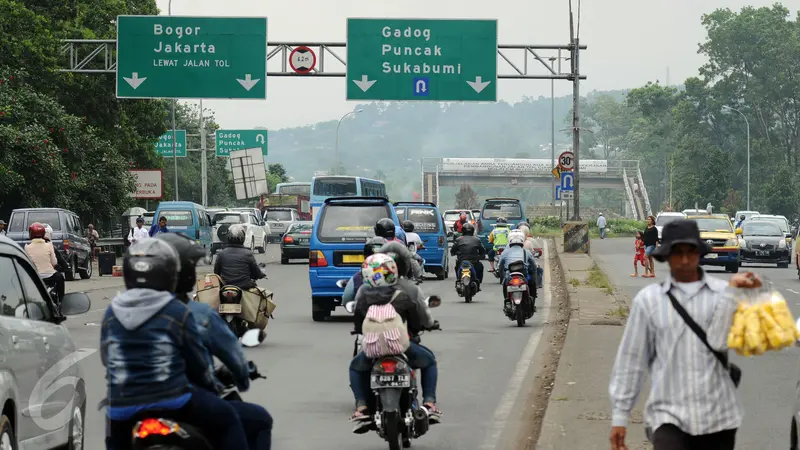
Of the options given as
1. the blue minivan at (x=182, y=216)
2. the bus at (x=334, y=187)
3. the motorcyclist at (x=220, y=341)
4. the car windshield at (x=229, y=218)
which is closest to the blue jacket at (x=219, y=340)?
the motorcyclist at (x=220, y=341)

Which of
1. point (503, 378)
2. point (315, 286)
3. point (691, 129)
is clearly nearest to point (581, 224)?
point (315, 286)

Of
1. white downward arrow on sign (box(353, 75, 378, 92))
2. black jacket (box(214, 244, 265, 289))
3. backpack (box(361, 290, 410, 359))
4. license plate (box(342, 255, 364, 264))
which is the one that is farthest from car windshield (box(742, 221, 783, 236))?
backpack (box(361, 290, 410, 359))

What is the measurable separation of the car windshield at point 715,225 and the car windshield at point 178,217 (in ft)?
53.4

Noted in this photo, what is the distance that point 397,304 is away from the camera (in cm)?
941

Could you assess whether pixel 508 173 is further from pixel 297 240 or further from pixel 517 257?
pixel 517 257

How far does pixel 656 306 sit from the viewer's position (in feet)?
18.3

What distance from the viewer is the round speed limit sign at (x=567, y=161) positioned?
40969mm

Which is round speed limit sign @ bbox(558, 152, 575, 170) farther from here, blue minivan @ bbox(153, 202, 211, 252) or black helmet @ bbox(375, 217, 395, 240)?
black helmet @ bbox(375, 217, 395, 240)

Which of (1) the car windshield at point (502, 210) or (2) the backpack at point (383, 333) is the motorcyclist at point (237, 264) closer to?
(2) the backpack at point (383, 333)

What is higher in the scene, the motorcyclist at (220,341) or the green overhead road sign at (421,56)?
the green overhead road sign at (421,56)

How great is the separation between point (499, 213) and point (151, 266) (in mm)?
45323

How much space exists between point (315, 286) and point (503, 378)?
24.5ft

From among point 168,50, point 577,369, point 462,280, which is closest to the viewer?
point 577,369

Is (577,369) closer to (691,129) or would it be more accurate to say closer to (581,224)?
(581,224)
